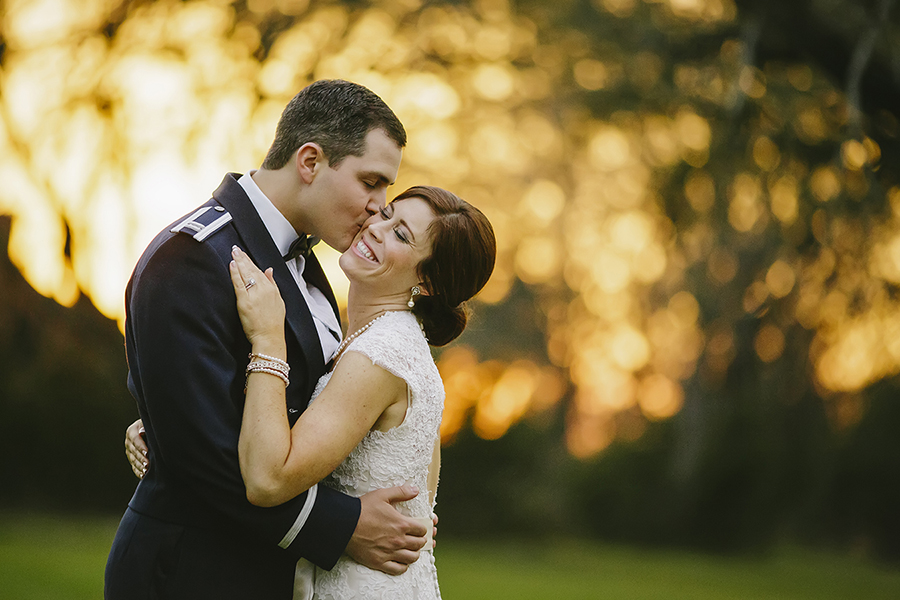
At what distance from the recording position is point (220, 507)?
7.47 ft

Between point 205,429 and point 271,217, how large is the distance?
2.45 feet

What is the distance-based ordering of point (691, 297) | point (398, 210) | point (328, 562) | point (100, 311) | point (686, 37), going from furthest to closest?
1. point (691, 297)
2. point (100, 311)
3. point (686, 37)
4. point (398, 210)
5. point (328, 562)

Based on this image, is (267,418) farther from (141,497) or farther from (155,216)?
(155,216)

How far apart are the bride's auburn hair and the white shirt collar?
386 mm

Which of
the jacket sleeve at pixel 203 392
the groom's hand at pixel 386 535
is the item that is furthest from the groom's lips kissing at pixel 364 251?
the groom's hand at pixel 386 535

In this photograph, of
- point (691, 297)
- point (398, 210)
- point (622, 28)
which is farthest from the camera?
point (691, 297)

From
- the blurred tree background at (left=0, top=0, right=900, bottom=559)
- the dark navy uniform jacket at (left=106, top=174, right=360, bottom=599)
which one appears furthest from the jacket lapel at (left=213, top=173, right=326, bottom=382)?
the blurred tree background at (left=0, top=0, right=900, bottom=559)

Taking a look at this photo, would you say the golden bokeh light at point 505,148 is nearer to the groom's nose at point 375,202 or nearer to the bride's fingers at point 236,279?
the groom's nose at point 375,202

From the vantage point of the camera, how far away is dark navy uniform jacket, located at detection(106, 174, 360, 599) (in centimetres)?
225

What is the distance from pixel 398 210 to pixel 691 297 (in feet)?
48.2

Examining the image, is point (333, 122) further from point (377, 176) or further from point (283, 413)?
point (283, 413)

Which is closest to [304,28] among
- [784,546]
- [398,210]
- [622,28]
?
[622,28]

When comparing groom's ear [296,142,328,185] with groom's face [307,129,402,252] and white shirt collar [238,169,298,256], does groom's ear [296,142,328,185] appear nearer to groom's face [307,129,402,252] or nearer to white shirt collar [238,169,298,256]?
groom's face [307,129,402,252]

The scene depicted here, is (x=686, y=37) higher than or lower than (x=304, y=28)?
lower
